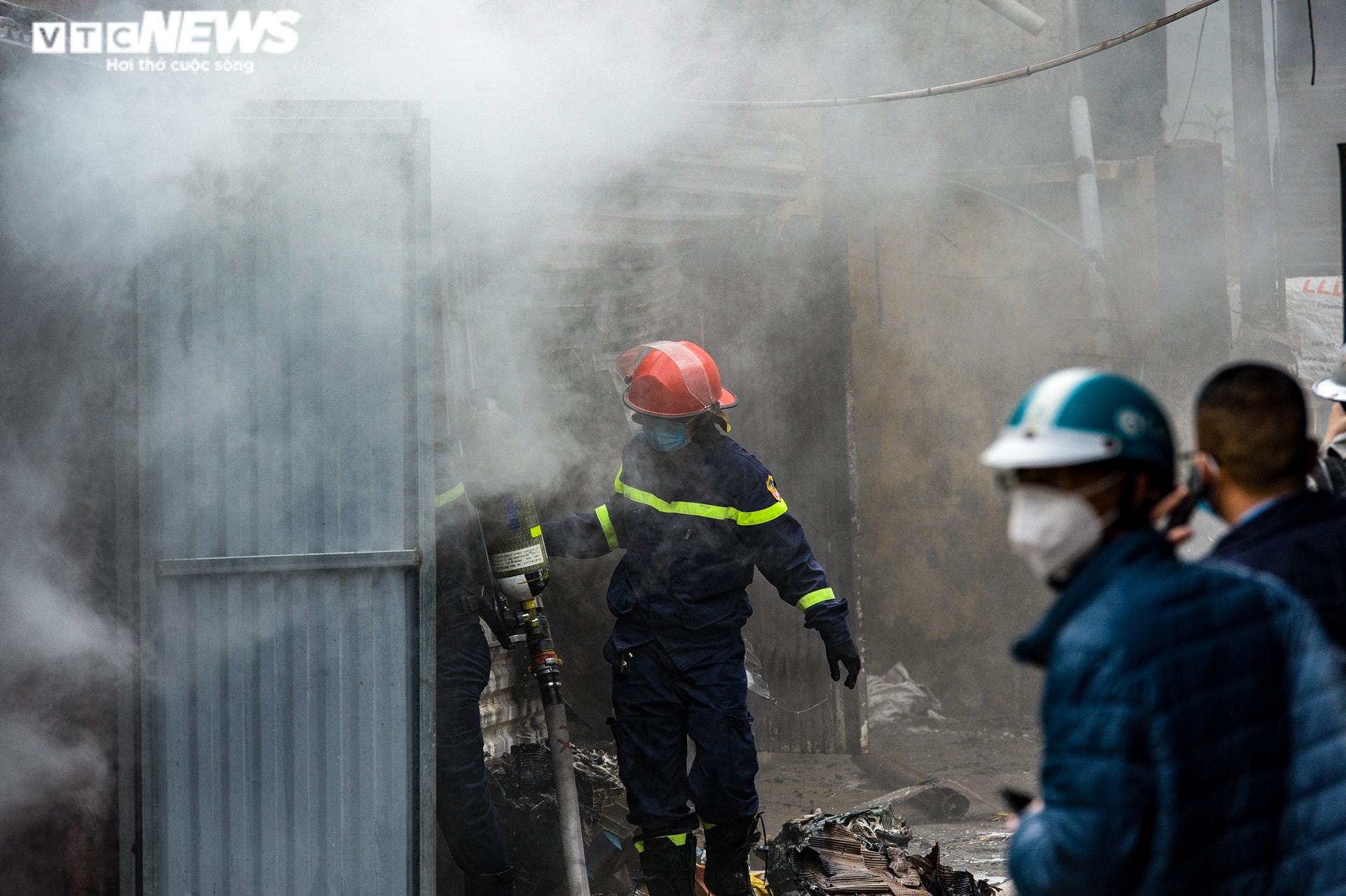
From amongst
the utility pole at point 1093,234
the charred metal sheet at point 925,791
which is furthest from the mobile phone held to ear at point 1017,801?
the utility pole at point 1093,234

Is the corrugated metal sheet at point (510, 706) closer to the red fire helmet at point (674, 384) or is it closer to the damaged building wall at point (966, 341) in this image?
the red fire helmet at point (674, 384)

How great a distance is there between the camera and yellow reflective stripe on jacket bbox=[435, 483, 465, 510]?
3973 mm

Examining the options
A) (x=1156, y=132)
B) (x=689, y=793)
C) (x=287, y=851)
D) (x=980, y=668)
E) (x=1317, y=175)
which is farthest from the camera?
(x=1156, y=132)

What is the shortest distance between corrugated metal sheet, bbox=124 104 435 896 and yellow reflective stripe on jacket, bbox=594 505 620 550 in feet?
4.09

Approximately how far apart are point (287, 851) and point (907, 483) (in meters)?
6.45

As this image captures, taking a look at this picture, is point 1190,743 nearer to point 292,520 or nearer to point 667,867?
point 292,520

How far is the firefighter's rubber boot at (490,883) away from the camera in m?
3.96

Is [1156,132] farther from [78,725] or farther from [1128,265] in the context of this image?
[78,725]

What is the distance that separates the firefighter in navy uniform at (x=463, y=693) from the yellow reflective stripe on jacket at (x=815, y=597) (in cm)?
130

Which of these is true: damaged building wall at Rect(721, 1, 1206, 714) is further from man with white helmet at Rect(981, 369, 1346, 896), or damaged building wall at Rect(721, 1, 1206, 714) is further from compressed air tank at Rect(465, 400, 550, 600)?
man with white helmet at Rect(981, 369, 1346, 896)

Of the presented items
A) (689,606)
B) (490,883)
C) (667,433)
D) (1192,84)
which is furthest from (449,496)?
(1192,84)

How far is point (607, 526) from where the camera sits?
4508 millimetres

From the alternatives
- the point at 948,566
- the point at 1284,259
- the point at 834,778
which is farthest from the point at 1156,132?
the point at 834,778

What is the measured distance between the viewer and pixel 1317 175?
652cm
